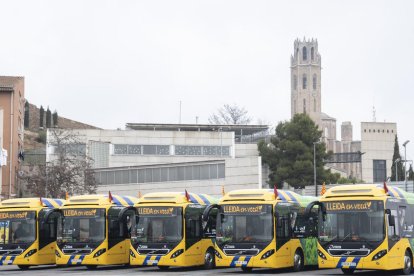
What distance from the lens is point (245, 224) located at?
28609 mm

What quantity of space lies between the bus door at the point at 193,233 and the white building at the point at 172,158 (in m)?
35.5

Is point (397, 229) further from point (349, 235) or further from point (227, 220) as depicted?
point (227, 220)

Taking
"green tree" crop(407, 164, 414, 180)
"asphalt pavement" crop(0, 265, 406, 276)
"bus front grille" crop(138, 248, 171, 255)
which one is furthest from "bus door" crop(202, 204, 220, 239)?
"green tree" crop(407, 164, 414, 180)

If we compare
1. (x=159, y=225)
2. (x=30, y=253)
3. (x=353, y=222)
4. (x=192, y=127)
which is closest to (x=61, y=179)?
(x=192, y=127)

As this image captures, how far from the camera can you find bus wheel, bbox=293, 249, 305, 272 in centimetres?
2943

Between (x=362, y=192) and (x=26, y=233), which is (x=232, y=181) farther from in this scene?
(x=362, y=192)

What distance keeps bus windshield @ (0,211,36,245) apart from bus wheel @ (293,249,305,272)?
10.5 m

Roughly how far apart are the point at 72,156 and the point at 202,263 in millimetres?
45680

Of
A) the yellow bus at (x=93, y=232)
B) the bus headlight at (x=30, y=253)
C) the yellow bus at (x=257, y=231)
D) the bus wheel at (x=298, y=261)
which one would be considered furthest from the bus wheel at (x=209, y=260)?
the bus headlight at (x=30, y=253)

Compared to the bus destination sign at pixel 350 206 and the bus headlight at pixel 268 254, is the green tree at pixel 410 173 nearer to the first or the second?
the bus headlight at pixel 268 254

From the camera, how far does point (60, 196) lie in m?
66.4

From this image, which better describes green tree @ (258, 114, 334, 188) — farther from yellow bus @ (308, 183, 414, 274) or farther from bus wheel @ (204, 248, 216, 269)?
yellow bus @ (308, 183, 414, 274)

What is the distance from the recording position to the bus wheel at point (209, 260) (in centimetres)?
3159

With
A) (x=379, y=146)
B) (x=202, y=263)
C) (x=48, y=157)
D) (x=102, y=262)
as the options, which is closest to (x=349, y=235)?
(x=202, y=263)
